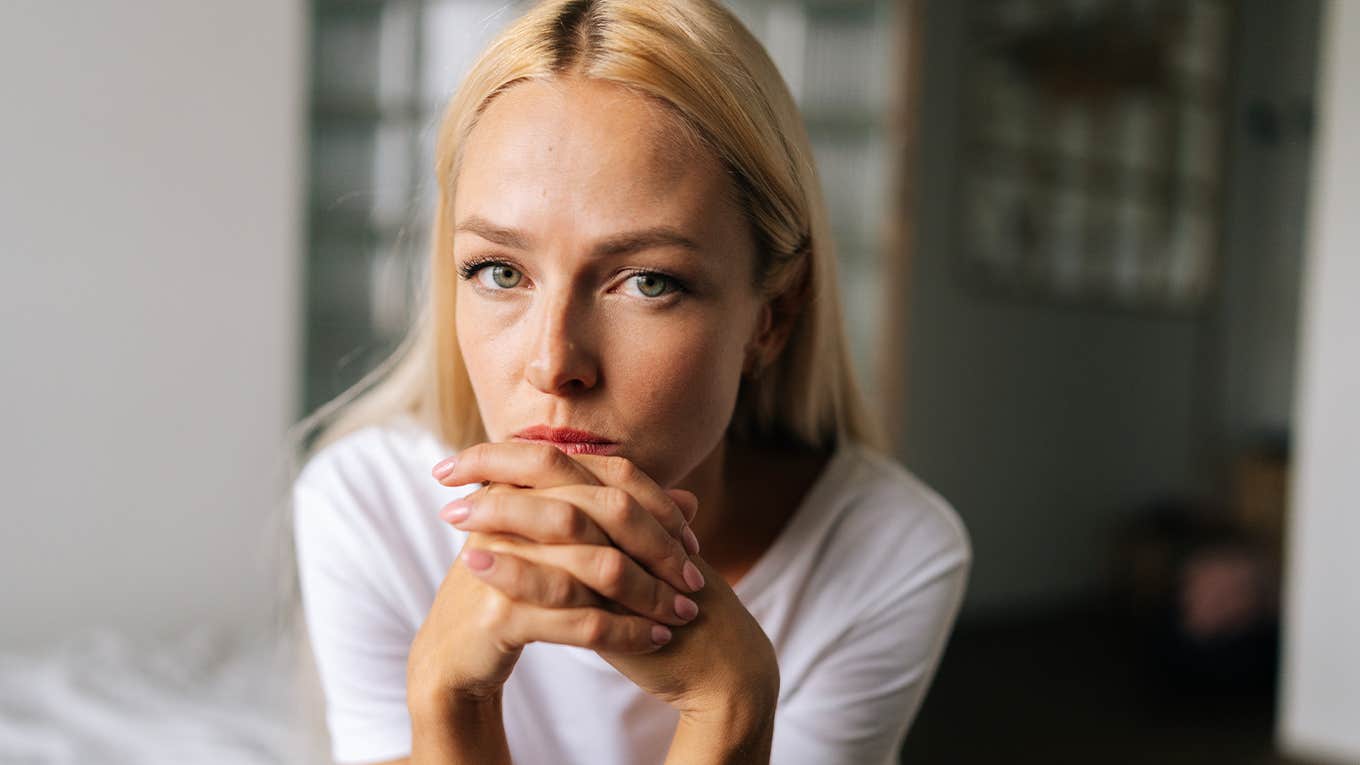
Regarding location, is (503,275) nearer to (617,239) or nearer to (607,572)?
(617,239)

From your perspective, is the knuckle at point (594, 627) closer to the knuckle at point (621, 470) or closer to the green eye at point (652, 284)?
the knuckle at point (621, 470)

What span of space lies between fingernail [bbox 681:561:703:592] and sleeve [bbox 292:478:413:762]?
374mm

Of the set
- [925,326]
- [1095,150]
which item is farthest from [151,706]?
[1095,150]

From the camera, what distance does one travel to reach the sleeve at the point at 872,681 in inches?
40.4

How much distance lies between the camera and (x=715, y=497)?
3.65 ft

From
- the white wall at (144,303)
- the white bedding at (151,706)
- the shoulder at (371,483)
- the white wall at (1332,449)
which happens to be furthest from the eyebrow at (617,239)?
the white wall at (1332,449)

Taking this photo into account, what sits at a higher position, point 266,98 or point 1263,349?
point 266,98

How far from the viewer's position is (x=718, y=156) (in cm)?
84

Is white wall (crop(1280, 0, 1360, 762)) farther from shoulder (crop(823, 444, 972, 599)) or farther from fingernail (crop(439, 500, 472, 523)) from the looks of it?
fingernail (crop(439, 500, 472, 523))

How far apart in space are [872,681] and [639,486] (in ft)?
1.33

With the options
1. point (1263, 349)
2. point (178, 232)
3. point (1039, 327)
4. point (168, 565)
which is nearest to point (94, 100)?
point (178, 232)

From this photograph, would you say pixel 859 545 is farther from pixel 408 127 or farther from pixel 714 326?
pixel 408 127

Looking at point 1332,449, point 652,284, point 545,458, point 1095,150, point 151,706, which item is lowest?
point 151,706

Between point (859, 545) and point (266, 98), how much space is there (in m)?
1.62
